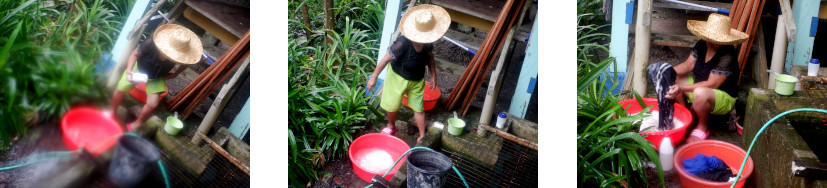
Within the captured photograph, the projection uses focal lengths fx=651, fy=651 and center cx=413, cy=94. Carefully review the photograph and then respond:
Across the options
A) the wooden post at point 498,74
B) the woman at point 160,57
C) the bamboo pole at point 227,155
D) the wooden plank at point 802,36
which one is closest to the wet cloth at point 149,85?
the woman at point 160,57

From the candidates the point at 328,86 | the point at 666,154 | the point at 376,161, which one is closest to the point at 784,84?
the point at 666,154

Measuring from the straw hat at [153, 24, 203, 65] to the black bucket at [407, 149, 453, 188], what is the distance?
84 centimetres

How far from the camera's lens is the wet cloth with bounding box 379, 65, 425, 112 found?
2.38 metres

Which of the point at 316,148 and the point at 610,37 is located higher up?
the point at 610,37

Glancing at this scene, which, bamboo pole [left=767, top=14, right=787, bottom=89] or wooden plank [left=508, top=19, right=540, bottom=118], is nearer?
bamboo pole [left=767, top=14, right=787, bottom=89]

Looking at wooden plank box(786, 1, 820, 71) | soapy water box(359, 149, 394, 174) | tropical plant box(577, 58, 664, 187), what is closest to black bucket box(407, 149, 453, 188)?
soapy water box(359, 149, 394, 174)

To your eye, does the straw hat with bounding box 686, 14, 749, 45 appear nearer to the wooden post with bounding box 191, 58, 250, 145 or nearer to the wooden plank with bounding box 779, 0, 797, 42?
the wooden plank with bounding box 779, 0, 797, 42

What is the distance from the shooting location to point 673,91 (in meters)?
2.26

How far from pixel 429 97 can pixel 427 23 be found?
1.21 ft

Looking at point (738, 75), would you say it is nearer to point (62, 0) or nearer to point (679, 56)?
point (679, 56)

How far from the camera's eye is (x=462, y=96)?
2.45m

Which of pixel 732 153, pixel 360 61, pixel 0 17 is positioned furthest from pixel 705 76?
pixel 0 17

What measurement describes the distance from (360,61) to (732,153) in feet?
4.83

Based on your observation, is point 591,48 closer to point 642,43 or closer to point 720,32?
point 642,43
